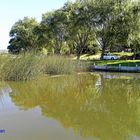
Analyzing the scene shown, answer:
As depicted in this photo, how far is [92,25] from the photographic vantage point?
149 feet

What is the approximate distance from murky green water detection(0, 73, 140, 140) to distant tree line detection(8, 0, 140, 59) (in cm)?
2053

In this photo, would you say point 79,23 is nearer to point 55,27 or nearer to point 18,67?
point 55,27

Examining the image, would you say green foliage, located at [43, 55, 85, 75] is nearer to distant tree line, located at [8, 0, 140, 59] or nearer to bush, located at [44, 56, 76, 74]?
bush, located at [44, 56, 76, 74]

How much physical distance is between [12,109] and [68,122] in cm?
250

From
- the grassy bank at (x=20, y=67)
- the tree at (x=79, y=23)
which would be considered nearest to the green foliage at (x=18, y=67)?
the grassy bank at (x=20, y=67)

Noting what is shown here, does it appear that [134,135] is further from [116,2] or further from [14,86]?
[116,2]

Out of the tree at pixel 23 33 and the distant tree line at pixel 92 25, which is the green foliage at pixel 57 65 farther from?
the tree at pixel 23 33

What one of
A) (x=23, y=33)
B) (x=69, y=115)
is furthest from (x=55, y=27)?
(x=69, y=115)

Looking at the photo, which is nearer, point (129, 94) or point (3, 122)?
point (3, 122)

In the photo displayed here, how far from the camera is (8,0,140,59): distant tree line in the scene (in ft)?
137

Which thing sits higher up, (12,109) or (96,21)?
(96,21)

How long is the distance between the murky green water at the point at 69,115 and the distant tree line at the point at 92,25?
808 inches

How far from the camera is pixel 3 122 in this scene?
938 centimetres

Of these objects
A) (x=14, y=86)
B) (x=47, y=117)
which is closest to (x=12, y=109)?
(x=47, y=117)
